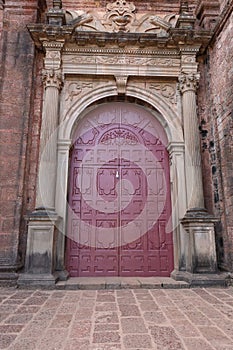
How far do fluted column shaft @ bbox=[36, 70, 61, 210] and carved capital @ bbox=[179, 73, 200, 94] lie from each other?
7.64 feet

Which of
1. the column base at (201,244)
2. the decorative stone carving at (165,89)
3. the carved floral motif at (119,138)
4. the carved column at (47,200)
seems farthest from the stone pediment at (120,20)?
the column base at (201,244)

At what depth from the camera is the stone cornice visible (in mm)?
5121

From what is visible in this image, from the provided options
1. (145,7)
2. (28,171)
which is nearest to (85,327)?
(28,171)

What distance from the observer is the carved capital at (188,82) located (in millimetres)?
5262

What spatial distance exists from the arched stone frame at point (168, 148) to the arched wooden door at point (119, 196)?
17 centimetres

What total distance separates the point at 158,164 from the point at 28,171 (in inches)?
94.8

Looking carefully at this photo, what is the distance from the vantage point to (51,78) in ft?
16.8

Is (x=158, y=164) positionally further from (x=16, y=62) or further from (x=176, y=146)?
(x=16, y=62)

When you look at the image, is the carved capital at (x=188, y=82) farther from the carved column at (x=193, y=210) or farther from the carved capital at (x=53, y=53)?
the carved capital at (x=53, y=53)

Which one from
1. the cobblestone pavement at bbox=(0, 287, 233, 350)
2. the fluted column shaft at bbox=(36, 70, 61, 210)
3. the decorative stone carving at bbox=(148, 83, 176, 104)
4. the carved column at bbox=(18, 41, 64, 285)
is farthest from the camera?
the decorative stone carving at bbox=(148, 83, 176, 104)

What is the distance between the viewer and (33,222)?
429cm

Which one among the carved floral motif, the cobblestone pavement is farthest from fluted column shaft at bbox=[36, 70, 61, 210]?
the cobblestone pavement

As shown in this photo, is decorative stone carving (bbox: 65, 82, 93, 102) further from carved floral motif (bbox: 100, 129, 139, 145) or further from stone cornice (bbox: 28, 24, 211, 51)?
carved floral motif (bbox: 100, 129, 139, 145)

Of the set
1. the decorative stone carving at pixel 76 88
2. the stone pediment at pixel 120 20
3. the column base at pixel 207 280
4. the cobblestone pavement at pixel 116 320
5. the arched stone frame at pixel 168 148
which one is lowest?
the cobblestone pavement at pixel 116 320
